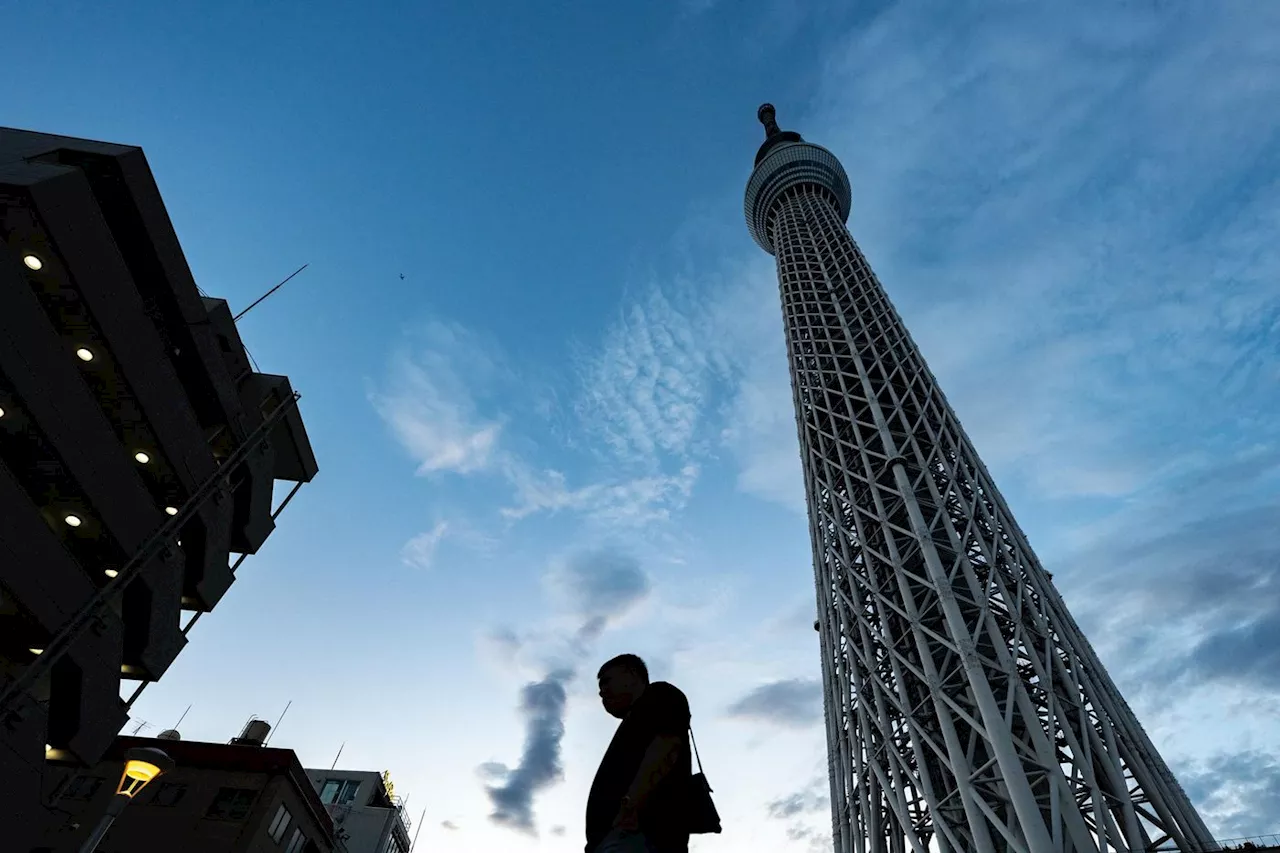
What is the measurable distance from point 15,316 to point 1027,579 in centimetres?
3026

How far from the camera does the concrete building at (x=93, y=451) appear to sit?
58.1 feet

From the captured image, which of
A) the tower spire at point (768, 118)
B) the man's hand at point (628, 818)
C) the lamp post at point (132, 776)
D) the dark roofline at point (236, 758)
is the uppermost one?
the tower spire at point (768, 118)

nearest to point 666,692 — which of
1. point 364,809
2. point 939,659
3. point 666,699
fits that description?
point 666,699

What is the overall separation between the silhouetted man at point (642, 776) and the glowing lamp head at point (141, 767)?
11.1 m

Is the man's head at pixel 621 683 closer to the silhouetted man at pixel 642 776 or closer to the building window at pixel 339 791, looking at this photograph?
the silhouetted man at pixel 642 776

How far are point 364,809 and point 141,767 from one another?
4149 centimetres

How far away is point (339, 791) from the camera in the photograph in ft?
158

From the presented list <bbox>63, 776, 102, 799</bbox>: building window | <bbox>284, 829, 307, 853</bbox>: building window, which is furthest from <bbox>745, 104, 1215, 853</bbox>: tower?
<bbox>63, 776, 102, 799</bbox>: building window

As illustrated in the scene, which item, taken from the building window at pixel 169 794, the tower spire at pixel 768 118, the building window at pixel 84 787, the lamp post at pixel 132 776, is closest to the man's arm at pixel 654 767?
the lamp post at pixel 132 776

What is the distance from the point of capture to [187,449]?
22.8 m

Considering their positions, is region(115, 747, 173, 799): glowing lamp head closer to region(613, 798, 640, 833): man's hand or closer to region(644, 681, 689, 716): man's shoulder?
region(644, 681, 689, 716): man's shoulder

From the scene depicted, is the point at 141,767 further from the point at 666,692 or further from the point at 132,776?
the point at 666,692

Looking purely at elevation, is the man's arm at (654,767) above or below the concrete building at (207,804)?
below

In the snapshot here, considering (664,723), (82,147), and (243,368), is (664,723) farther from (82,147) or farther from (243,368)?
(243,368)
